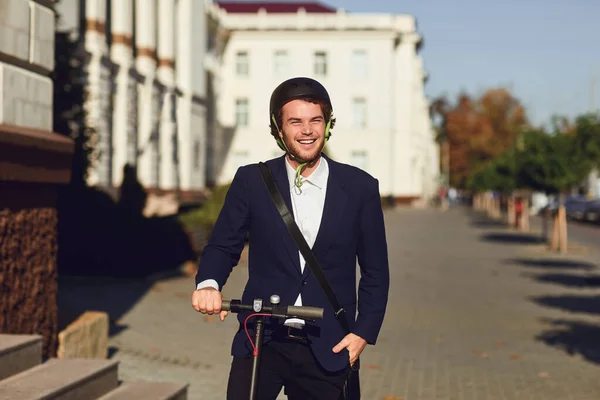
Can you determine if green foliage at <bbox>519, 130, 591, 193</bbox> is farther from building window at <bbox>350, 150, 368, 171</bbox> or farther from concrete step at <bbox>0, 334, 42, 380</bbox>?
building window at <bbox>350, 150, 368, 171</bbox>

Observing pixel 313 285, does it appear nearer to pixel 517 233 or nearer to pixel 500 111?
pixel 517 233

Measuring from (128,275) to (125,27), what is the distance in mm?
19812

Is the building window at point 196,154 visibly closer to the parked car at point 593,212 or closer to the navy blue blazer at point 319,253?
the parked car at point 593,212

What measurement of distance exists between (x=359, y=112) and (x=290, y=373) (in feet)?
216

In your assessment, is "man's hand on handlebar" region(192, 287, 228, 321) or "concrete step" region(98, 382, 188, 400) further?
"concrete step" region(98, 382, 188, 400)

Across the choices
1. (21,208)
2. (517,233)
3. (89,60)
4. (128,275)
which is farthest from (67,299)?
(517,233)

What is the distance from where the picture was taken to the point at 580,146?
25688 mm

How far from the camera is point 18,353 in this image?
5926 millimetres

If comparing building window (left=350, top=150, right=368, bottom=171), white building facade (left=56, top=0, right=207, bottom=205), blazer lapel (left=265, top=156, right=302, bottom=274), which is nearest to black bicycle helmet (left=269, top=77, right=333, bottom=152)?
blazer lapel (left=265, top=156, right=302, bottom=274)

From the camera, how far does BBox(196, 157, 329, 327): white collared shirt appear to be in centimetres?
362

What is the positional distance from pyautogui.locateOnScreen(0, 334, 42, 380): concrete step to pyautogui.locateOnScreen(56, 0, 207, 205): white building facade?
21.7 m

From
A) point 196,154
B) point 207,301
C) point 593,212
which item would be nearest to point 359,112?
point 593,212

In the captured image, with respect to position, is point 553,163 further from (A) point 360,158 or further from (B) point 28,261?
(A) point 360,158

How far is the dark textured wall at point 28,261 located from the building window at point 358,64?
61639mm
